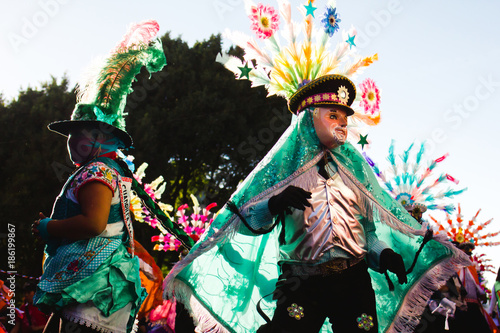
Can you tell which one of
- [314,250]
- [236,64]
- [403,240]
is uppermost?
[236,64]

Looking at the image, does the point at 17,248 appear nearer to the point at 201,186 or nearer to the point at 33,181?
the point at 33,181

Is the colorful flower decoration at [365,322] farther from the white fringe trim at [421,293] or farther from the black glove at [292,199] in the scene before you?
the black glove at [292,199]

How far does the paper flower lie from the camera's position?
381 centimetres

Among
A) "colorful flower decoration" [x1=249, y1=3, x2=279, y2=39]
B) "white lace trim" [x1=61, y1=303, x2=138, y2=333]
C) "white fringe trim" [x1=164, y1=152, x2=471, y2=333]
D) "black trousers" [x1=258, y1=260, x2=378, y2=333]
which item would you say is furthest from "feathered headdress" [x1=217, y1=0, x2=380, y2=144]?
"white lace trim" [x1=61, y1=303, x2=138, y2=333]

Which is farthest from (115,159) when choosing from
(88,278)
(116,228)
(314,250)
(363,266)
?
(363,266)

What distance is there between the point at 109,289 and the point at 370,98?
8.58ft

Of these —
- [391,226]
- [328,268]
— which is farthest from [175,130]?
[328,268]

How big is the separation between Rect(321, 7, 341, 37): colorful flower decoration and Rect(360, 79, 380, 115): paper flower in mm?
539

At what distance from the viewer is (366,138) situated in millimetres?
3830

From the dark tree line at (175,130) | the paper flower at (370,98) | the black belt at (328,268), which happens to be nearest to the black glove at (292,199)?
the black belt at (328,268)

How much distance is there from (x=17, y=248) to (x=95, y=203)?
10.4 metres

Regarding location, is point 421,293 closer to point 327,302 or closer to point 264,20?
point 327,302

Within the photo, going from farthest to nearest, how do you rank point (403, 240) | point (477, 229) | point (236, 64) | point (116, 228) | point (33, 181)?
point (33, 181)
point (477, 229)
point (236, 64)
point (403, 240)
point (116, 228)

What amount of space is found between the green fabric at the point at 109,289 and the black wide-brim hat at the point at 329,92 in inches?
65.2
